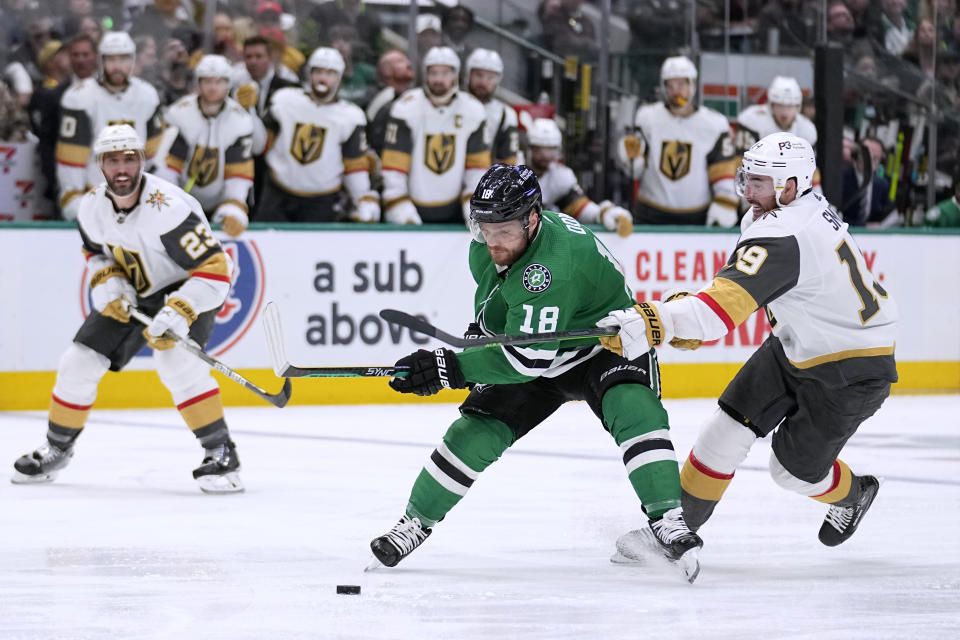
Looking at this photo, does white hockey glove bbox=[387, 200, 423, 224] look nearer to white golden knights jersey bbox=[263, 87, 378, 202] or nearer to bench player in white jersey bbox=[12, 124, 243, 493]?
white golden knights jersey bbox=[263, 87, 378, 202]

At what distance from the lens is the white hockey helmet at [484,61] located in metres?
8.22

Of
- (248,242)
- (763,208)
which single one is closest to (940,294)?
(248,242)

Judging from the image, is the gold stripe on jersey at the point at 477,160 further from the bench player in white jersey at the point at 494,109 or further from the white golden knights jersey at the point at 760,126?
the white golden knights jersey at the point at 760,126

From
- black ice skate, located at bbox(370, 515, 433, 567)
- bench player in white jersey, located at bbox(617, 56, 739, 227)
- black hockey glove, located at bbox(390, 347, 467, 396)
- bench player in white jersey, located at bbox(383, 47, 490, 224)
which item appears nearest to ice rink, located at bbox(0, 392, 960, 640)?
black ice skate, located at bbox(370, 515, 433, 567)

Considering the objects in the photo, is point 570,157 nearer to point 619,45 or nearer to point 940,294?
point 619,45

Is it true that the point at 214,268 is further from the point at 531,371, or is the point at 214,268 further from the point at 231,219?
the point at 231,219

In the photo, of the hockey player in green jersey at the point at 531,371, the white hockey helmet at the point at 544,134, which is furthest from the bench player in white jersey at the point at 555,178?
the hockey player in green jersey at the point at 531,371

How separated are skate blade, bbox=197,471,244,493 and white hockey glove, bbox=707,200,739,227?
4236mm

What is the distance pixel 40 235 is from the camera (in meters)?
7.13

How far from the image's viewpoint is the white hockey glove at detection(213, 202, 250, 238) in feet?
23.9

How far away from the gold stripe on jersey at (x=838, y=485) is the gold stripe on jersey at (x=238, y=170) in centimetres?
446

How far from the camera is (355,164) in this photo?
786 centimetres

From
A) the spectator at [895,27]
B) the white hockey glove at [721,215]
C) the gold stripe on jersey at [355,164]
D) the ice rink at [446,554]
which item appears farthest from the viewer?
the spectator at [895,27]

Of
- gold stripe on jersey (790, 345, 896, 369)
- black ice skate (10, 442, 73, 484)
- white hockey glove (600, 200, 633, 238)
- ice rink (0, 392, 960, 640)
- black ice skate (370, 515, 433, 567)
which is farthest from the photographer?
white hockey glove (600, 200, 633, 238)
